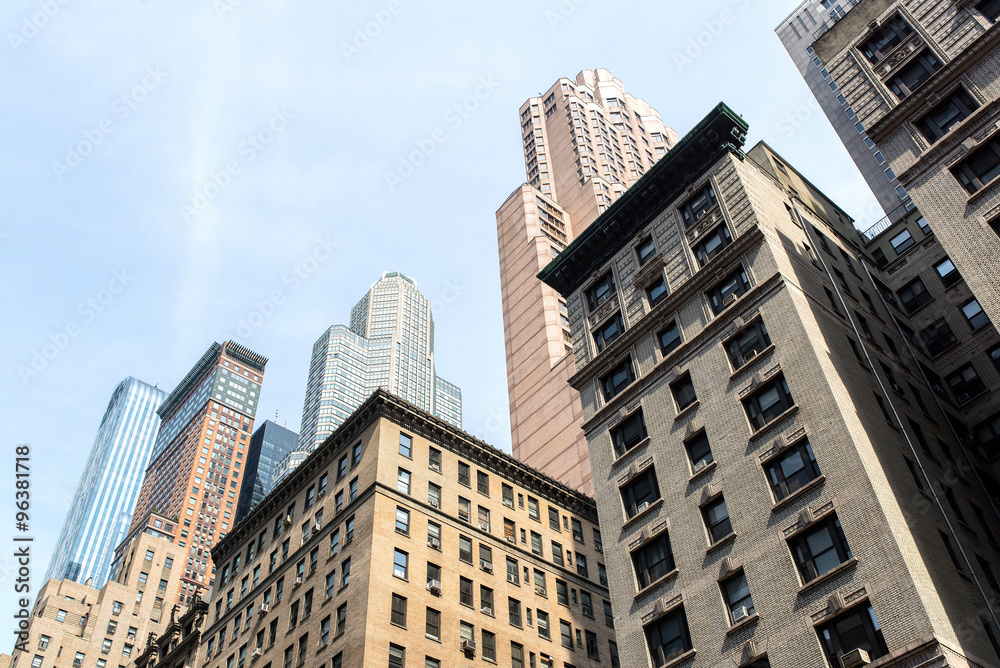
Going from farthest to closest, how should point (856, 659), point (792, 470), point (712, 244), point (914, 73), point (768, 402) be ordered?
point (712, 244), point (914, 73), point (768, 402), point (792, 470), point (856, 659)

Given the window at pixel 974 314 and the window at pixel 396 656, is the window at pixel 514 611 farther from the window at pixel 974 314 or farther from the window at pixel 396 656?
the window at pixel 974 314

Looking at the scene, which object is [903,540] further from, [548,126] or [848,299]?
[548,126]

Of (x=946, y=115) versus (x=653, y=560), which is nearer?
(x=653, y=560)

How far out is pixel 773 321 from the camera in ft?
131

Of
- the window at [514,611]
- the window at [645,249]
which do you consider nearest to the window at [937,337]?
the window at [645,249]

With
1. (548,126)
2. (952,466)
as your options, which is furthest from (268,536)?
(548,126)

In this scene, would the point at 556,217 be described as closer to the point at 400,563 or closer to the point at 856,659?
the point at 400,563

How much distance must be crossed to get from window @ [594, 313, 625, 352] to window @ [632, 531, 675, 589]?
43.5 ft

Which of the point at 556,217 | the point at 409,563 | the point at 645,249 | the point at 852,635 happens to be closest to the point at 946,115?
the point at 645,249

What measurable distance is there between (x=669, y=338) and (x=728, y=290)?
3998mm

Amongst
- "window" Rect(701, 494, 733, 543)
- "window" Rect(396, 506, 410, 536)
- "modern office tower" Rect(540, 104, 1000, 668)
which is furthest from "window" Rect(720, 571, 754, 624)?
"window" Rect(396, 506, 410, 536)

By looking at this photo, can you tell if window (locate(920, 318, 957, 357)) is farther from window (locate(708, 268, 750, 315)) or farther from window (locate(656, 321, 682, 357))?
window (locate(656, 321, 682, 357))

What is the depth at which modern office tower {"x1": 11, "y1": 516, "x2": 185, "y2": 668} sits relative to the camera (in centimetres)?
11412

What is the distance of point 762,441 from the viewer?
3681cm
